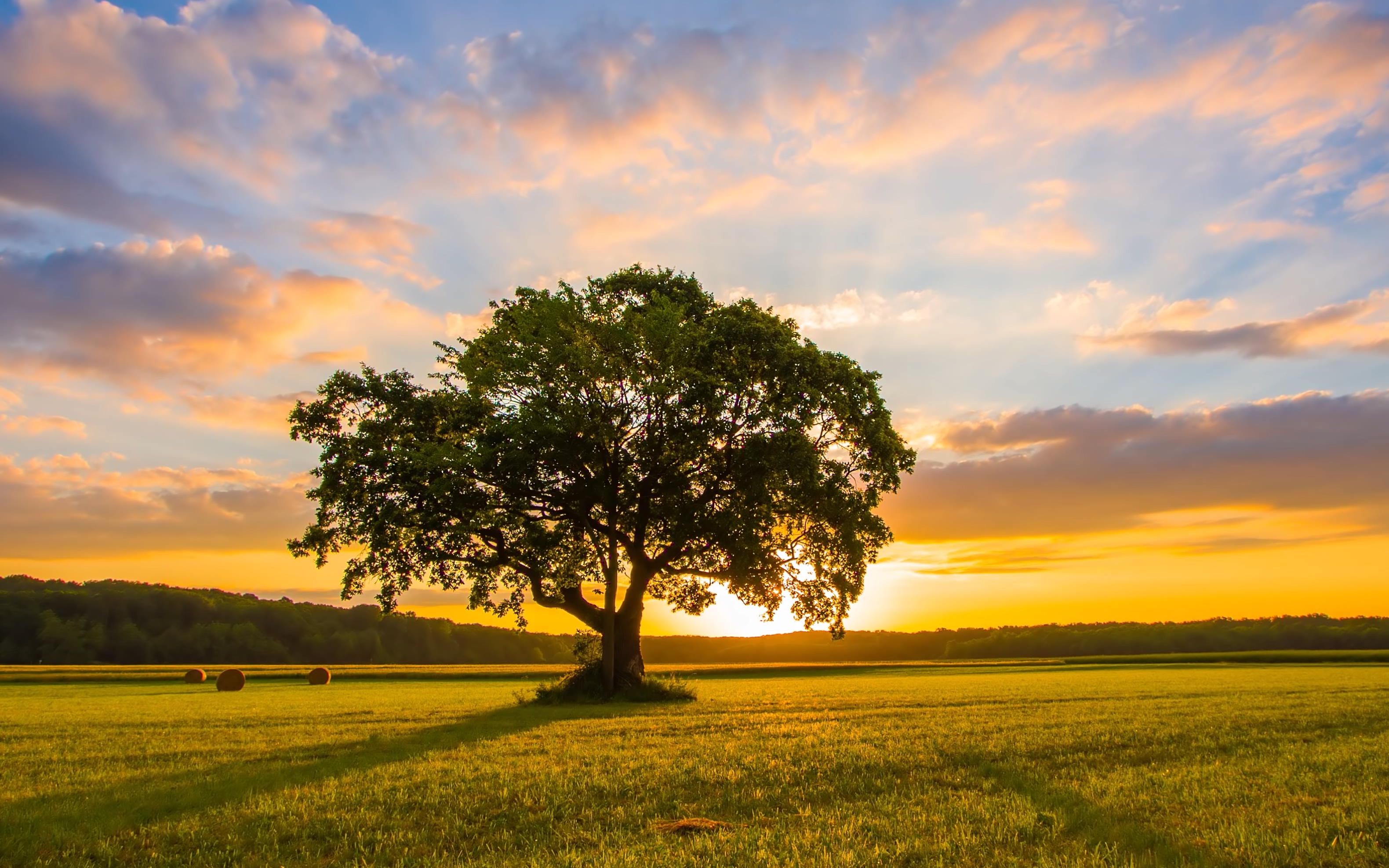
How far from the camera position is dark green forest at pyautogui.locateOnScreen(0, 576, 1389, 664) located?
124375 millimetres

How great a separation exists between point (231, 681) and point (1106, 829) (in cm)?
5872

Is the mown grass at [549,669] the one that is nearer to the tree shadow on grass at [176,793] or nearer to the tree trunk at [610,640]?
the tree trunk at [610,640]

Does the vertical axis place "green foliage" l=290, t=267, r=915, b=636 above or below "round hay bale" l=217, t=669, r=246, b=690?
above

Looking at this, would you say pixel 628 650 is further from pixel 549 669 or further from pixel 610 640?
pixel 549 669

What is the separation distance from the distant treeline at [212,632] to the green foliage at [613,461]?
8427cm

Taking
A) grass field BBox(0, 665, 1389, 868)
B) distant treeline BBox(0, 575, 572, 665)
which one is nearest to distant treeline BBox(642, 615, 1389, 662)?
distant treeline BBox(0, 575, 572, 665)

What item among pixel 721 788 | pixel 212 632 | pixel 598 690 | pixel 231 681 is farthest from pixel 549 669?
pixel 212 632

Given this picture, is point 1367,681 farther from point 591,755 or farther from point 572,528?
point 591,755

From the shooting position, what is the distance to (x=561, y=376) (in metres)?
30.4

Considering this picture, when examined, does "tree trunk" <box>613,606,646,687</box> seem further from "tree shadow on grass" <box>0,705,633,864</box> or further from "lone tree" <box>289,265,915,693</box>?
"tree shadow on grass" <box>0,705,633,864</box>

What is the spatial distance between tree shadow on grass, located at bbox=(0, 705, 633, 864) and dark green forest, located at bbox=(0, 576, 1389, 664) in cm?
10168

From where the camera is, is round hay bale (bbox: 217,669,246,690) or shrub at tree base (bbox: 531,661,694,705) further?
round hay bale (bbox: 217,669,246,690)

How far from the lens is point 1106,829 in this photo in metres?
9.16

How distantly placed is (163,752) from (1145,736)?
21479 millimetres
